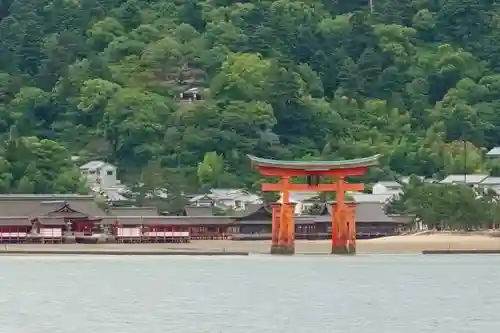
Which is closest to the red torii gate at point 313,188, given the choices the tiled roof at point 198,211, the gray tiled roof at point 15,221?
the gray tiled roof at point 15,221

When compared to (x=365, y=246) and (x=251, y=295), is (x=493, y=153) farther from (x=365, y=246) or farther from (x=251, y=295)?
(x=251, y=295)

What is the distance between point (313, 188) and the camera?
63594 mm

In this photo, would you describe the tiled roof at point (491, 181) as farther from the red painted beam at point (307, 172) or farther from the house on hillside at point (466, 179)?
the red painted beam at point (307, 172)

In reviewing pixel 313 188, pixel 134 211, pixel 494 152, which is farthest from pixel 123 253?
pixel 494 152

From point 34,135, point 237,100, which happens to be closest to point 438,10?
point 237,100

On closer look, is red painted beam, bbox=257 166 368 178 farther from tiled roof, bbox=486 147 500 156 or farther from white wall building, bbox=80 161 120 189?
tiled roof, bbox=486 147 500 156

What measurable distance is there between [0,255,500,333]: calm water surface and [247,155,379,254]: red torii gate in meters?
1.68

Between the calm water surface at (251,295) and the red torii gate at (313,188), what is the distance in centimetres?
168

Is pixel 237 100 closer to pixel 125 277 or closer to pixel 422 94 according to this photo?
pixel 422 94

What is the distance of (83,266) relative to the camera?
58.8m

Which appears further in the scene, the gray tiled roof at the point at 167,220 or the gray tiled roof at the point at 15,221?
the gray tiled roof at the point at 167,220

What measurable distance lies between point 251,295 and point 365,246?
25.5 metres

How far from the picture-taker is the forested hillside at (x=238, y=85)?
9494cm

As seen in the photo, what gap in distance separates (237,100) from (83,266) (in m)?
41.8
